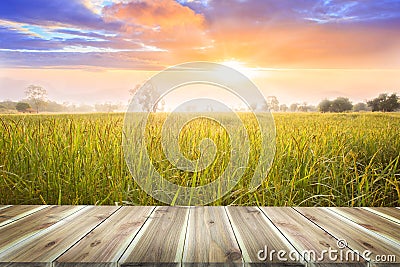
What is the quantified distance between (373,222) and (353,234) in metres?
0.21

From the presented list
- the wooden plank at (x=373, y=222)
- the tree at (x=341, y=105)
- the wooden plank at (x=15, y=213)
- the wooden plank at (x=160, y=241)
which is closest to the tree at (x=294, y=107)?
the tree at (x=341, y=105)

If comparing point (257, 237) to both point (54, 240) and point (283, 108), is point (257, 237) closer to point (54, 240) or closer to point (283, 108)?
point (54, 240)

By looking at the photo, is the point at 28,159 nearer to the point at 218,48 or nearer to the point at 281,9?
the point at 218,48

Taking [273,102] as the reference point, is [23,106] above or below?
below

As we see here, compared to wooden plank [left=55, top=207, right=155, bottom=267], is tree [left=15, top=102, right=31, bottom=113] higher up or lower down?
higher up

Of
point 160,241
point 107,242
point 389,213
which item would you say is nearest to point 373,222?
point 389,213

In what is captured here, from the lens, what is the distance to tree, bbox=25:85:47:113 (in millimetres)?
3035

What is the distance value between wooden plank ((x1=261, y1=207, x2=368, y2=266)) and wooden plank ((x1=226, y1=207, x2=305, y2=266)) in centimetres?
3

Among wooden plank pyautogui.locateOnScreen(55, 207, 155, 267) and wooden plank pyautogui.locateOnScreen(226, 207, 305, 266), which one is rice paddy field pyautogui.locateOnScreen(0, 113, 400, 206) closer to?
wooden plank pyautogui.locateOnScreen(226, 207, 305, 266)

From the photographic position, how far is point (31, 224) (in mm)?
1329

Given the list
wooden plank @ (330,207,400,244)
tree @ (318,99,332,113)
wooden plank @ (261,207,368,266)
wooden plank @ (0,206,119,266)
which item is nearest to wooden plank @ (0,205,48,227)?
wooden plank @ (0,206,119,266)

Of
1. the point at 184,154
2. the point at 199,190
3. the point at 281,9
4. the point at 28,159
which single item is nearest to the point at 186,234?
the point at 199,190

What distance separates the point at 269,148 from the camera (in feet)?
8.02

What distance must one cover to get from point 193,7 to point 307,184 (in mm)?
1706
